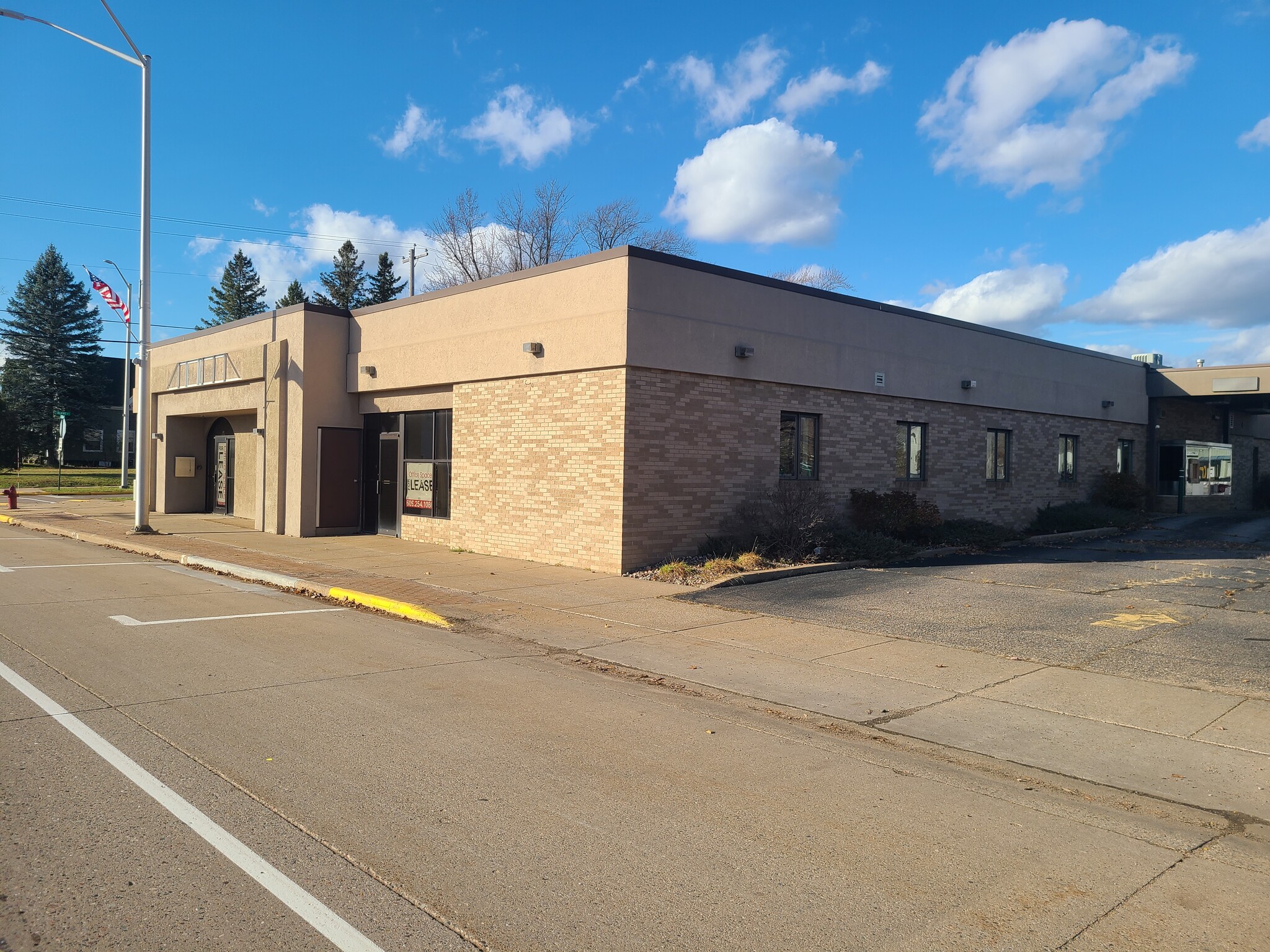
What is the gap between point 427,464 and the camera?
19.7 meters

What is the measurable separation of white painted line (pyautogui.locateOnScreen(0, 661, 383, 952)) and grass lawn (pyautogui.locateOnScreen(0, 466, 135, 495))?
4063 centimetres

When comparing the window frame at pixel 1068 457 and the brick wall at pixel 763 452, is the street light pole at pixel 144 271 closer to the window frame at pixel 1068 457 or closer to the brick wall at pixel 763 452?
the brick wall at pixel 763 452

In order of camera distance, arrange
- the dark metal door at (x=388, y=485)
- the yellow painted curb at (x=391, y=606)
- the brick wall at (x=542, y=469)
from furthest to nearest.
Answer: the dark metal door at (x=388, y=485), the brick wall at (x=542, y=469), the yellow painted curb at (x=391, y=606)

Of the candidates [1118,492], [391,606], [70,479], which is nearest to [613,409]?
[391,606]

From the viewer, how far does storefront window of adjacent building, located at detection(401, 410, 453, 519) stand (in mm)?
19203

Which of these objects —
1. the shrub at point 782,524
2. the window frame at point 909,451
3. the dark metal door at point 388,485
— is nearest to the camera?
the shrub at point 782,524

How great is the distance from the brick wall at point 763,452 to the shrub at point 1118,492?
295 cm

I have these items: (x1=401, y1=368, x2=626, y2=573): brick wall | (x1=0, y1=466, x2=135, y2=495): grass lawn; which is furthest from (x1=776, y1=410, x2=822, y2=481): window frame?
(x1=0, y1=466, x2=135, y2=495): grass lawn

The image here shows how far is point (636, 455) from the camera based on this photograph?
14.6 meters

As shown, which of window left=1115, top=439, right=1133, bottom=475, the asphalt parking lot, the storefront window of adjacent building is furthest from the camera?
window left=1115, top=439, right=1133, bottom=475

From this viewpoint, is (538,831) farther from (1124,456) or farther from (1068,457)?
(1124,456)

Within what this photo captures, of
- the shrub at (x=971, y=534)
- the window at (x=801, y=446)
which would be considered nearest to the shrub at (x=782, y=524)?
the window at (x=801, y=446)

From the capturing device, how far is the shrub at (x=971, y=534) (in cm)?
1883

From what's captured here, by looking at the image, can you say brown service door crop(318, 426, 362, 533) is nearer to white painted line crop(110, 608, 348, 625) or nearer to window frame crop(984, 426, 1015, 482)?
white painted line crop(110, 608, 348, 625)
